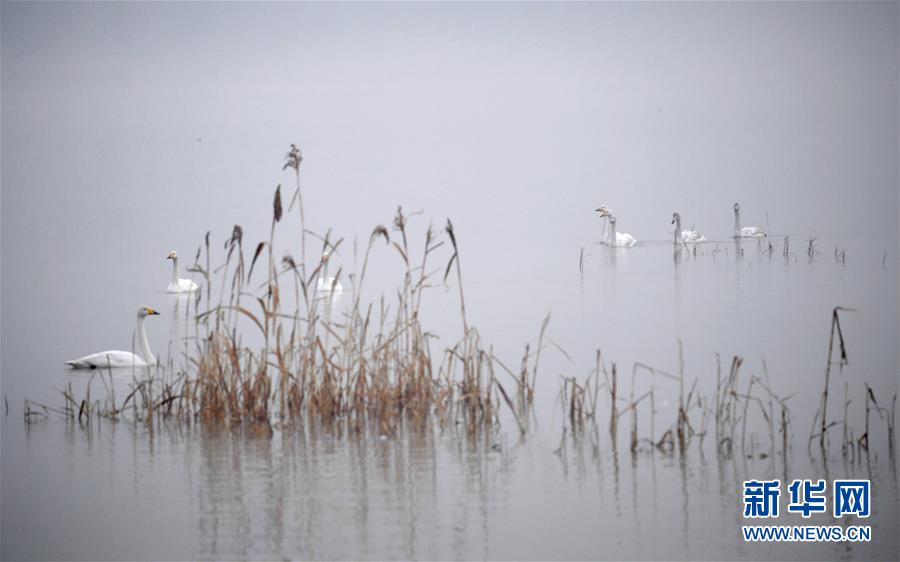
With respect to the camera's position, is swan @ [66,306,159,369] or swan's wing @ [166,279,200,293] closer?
swan @ [66,306,159,369]

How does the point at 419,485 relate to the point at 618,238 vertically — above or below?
below

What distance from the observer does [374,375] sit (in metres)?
8.52

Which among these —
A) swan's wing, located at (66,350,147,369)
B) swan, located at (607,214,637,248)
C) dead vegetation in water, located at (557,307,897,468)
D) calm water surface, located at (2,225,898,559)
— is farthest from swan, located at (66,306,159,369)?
swan, located at (607,214,637,248)

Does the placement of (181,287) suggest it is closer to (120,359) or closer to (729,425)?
(120,359)

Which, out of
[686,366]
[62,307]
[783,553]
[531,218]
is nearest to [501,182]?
[531,218]

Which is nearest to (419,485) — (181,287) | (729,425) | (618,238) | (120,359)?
(729,425)

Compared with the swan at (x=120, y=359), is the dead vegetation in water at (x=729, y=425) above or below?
below

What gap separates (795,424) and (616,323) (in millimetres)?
5716

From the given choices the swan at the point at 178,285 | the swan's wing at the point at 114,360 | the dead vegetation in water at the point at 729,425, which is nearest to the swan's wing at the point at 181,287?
the swan at the point at 178,285

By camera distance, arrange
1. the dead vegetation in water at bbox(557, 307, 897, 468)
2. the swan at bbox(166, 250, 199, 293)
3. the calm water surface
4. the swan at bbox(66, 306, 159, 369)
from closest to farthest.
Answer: the calm water surface < the dead vegetation in water at bbox(557, 307, 897, 468) < the swan at bbox(66, 306, 159, 369) < the swan at bbox(166, 250, 199, 293)

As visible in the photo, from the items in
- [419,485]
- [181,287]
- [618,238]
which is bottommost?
[419,485]

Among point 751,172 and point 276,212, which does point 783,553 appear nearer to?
point 276,212

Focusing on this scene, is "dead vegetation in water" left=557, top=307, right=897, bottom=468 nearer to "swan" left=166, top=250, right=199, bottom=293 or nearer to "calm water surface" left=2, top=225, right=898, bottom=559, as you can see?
"calm water surface" left=2, top=225, right=898, bottom=559

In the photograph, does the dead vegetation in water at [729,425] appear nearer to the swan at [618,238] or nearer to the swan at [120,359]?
the swan at [120,359]
